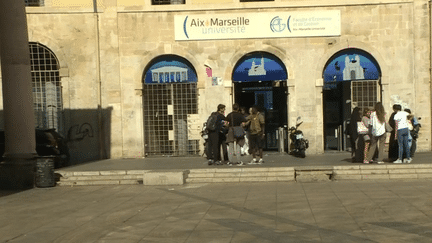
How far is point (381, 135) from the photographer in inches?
685

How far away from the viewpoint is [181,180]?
1554cm

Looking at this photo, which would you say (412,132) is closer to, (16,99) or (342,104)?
(342,104)

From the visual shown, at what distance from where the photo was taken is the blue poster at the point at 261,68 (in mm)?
23297

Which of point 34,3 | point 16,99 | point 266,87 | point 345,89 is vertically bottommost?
point 16,99

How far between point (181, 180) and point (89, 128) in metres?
9.04

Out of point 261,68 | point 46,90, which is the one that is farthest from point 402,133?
point 46,90

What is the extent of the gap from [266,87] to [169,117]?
383 centimetres

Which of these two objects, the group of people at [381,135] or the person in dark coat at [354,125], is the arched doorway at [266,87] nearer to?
the person in dark coat at [354,125]

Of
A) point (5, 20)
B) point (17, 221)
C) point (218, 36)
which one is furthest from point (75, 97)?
point (17, 221)

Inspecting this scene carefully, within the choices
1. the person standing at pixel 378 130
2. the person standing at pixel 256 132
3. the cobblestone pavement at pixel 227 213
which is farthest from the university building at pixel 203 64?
the cobblestone pavement at pixel 227 213

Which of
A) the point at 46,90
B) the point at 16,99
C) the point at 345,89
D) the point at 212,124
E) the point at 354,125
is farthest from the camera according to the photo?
the point at 46,90

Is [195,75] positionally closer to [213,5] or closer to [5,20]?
[213,5]

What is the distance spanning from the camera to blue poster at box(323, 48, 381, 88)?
23.0m

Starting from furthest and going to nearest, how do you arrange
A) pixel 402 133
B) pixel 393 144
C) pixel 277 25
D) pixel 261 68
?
pixel 261 68 < pixel 277 25 < pixel 393 144 < pixel 402 133
